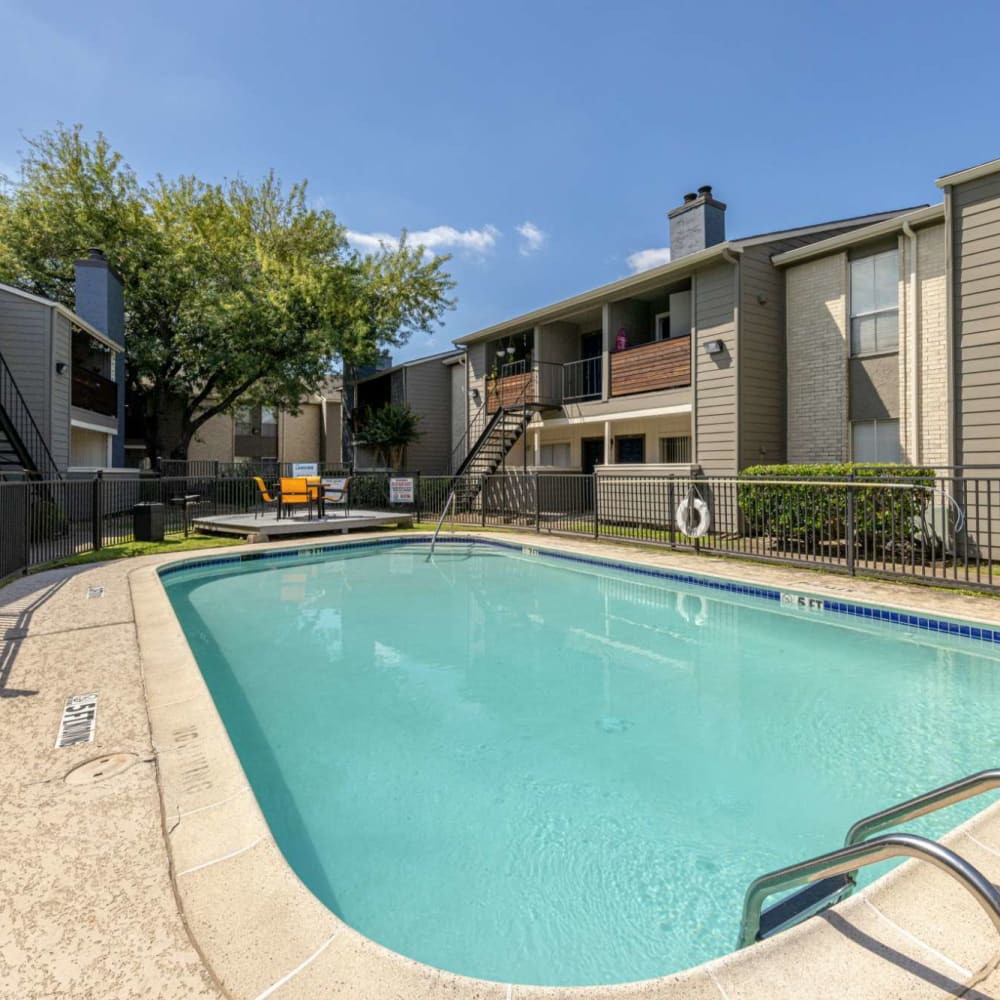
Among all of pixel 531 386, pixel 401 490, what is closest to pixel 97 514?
pixel 401 490

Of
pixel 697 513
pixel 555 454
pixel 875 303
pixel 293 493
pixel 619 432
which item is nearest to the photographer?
pixel 875 303

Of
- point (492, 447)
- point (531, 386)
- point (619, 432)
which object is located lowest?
point (492, 447)

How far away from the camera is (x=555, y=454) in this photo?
19.2m

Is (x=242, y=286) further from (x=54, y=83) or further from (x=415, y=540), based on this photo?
(x=415, y=540)

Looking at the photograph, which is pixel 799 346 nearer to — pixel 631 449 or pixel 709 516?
pixel 709 516

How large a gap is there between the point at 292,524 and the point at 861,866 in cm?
1247

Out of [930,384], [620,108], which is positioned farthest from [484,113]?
[930,384]

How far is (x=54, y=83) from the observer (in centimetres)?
1564

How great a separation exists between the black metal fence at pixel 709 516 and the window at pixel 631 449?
1459 millimetres

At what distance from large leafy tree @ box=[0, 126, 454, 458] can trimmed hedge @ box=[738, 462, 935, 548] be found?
612 inches

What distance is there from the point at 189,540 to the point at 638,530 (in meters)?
9.39

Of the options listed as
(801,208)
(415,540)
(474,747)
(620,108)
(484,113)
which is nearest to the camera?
(474,747)

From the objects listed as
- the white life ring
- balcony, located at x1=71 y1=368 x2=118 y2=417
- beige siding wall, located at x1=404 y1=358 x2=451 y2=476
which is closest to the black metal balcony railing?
the white life ring

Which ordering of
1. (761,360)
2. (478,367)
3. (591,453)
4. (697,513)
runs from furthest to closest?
(478,367) < (591,453) < (761,360) < (697,513)
